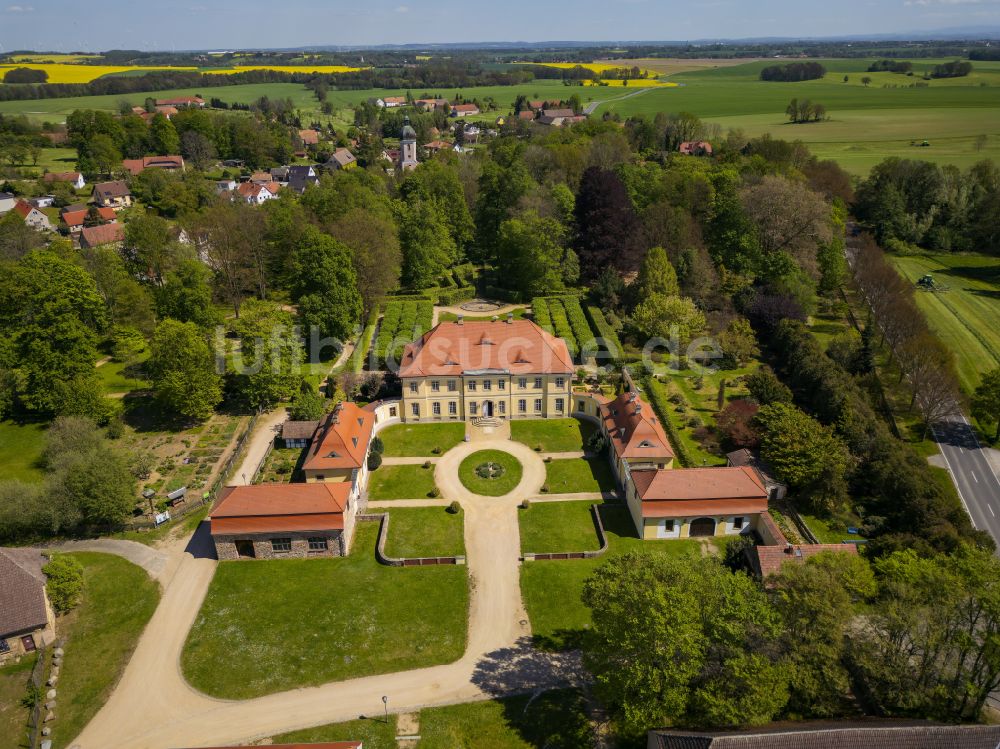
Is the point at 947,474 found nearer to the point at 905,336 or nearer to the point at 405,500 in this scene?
the point at 905,336

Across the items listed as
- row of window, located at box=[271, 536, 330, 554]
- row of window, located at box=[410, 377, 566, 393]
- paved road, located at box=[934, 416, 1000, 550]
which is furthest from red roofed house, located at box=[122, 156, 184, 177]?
paved road, located at box=[934, 416, 1000, 550]

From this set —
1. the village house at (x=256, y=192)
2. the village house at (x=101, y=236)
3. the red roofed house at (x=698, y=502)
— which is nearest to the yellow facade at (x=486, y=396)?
the red roofed house at (x=698, y=502)

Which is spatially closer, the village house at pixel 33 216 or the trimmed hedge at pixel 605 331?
the trimmed hedge at pixel 605 331

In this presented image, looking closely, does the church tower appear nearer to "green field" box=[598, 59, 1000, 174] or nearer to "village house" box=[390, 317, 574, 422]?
"green field" box=[598, 59, 1000, 174]

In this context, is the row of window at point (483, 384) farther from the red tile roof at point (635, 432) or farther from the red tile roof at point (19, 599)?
the red tile roof at point (19, 599)

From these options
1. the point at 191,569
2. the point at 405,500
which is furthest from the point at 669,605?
the point at 191,569

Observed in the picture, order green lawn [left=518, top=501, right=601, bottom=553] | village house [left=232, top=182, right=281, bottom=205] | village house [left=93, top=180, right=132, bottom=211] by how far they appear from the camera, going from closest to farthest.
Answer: green lawn [left=518, top=501, right=601, bottom=553] < village house [left=93, top=180, right=132, bottom=211] < village house [left=232, top=182, right=281, bottom=205]
